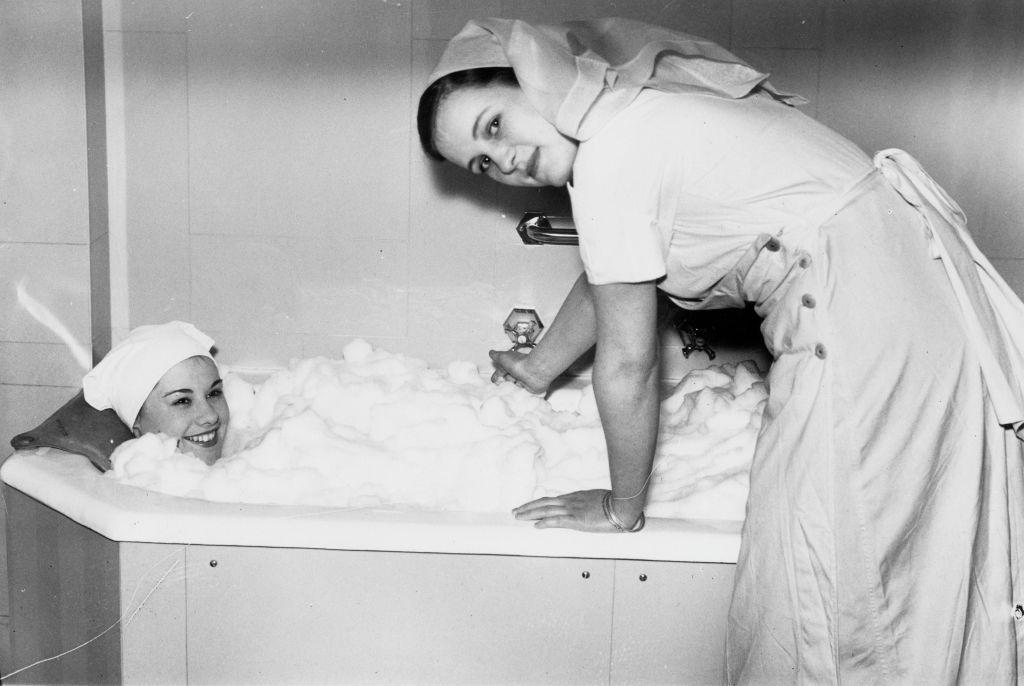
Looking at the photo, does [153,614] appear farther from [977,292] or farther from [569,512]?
[977,292]

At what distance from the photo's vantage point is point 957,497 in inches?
55.7

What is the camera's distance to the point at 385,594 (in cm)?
163

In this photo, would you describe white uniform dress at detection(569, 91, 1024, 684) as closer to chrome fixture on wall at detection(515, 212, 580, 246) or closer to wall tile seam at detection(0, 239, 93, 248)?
chrome fixture on wall at detection(515, 212, 580, 246)

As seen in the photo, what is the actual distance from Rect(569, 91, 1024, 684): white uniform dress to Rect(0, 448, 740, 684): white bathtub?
0.68 ft

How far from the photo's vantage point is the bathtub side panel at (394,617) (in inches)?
63.9

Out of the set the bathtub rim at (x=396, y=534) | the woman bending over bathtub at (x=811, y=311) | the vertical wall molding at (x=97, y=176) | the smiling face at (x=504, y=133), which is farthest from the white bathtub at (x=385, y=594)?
the vertical wall molding at (x=97, y=176)

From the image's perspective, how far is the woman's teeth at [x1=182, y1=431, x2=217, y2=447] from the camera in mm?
2008

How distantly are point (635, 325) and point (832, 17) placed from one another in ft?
3.63

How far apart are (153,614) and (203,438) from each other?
1.42 ft

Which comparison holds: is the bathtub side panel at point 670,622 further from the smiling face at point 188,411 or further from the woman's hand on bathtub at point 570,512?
the smiling face at point 188,411

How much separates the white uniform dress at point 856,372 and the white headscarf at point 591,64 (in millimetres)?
38

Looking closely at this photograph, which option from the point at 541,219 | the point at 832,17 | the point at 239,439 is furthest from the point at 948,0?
the point at 239,439

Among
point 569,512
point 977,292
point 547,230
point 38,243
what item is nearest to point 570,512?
point 569,512

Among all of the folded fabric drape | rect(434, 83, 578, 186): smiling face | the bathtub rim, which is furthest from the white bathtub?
rect(434, 83, 578, 186): smiling face
